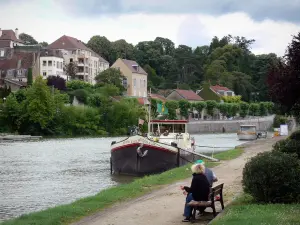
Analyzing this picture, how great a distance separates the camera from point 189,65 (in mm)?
184000

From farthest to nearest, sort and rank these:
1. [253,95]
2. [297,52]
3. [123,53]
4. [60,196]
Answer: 1. [253,95]
2. [123,53]
3. [60,196]
4. [297,52]

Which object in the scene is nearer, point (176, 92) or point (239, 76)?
point (176, 92)

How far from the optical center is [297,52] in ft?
80.0

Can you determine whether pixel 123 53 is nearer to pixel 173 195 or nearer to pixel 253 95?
pixel 253 95

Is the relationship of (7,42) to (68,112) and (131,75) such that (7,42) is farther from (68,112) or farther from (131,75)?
(68,112)

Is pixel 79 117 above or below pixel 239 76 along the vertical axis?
below

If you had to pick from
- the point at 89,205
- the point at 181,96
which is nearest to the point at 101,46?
the point at 181,96

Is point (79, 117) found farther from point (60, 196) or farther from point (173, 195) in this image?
point (173, 195)

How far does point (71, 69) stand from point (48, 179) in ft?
370

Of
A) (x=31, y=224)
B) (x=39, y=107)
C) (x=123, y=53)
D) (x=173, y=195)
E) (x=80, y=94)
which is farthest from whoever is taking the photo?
(x=123, y=53)

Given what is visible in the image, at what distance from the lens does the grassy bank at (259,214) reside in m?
12.4

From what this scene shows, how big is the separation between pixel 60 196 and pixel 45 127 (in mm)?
71802

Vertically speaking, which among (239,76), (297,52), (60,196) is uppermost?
(239,76)

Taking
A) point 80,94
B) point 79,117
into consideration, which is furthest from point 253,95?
point 79,117
